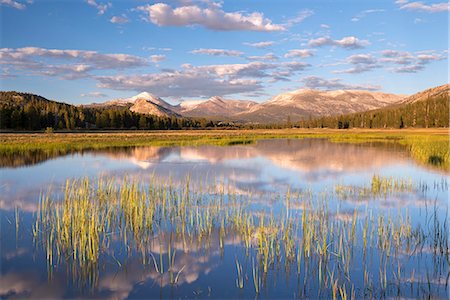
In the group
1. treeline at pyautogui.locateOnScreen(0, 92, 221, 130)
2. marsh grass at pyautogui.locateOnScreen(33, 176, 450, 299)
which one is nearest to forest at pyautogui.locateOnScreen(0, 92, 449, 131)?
treeline at pyautogui.locateOnScreen(0, 92, 221, 130)

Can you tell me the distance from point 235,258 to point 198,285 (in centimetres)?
187

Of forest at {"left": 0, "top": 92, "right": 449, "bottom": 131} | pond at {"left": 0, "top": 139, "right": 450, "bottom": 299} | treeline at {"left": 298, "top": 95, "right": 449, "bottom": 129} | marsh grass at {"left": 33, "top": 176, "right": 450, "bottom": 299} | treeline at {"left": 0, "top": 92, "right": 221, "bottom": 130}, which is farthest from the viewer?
treeline at {"left": 298, "top": 95, "right": 449, "bottom": 129}

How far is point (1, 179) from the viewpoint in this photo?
24.6m

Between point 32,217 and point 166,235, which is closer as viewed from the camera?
point 166,235

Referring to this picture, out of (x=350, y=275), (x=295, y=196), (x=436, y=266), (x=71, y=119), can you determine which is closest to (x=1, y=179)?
(x=295, y=196)

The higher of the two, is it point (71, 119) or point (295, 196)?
point (71, 119)

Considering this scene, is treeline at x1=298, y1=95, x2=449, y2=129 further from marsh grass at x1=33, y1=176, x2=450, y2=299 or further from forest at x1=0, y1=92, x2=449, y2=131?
marsh grass at x1=33, y1=176, x2=450, y2=299

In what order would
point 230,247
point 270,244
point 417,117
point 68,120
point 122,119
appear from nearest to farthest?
1. point 270,244
2. point 230,247
3. point 68,120
4. point 122,119
5. point 417,117

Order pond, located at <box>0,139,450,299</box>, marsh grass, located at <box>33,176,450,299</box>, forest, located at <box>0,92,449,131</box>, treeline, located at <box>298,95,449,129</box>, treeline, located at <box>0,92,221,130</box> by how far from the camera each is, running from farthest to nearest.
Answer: treeline, located at <box>298,95,449,129</box>
forest, located at <box>0,92,449,131</box>
treeline, located at <box>0,92,221,130</box>
marsh grass, located at <box>33,176,450,299</box>
pond, located at <box>0,139,450,299</box>

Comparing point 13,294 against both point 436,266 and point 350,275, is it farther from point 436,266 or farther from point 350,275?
point 436,266

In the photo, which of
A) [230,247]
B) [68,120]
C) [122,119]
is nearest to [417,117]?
[122,119]

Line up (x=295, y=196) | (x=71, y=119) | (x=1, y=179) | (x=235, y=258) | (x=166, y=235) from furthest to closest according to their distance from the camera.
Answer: (x=71, y=119)
(x=1, y=179)
(x=295, y=196)
(x=166, y=235)
(x=235, y=258)

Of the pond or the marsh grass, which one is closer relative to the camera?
the pond

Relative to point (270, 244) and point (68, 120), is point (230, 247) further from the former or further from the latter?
point (68, 120)
